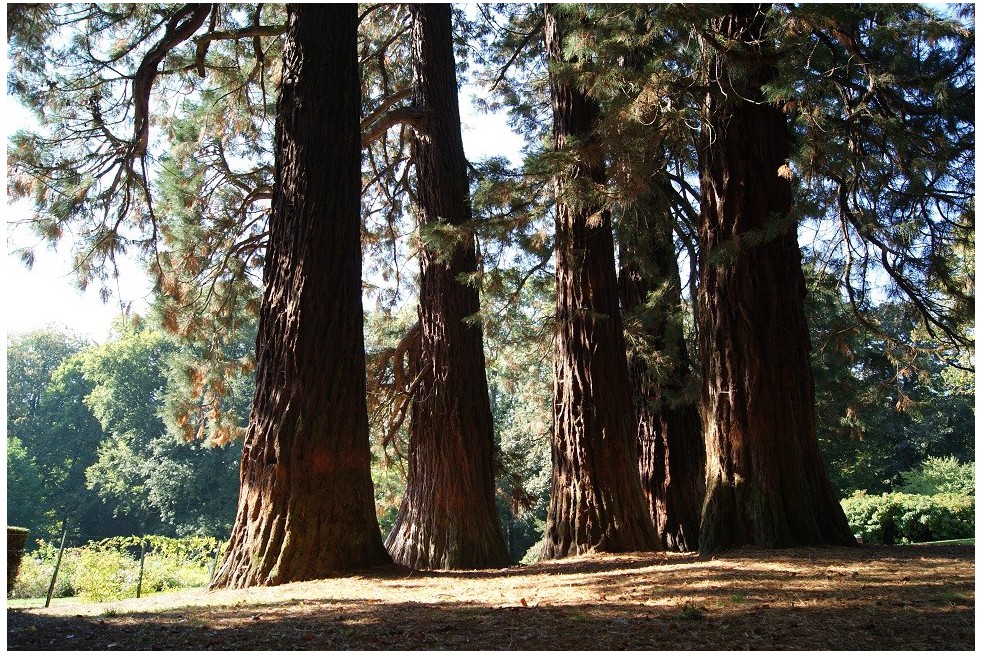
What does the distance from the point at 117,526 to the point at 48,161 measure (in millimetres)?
35457

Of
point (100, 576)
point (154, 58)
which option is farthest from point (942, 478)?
point (154, 58)

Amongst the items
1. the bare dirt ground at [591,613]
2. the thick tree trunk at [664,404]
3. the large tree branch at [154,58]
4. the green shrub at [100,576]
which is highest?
the large tree branch at [154,58]

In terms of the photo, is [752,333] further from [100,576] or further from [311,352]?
[100,576]

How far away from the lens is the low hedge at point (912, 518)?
16062 mm

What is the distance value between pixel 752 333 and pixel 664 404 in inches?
140

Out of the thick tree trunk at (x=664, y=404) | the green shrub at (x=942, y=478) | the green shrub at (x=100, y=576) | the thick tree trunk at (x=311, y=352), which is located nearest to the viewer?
the thick tree trunk at (x=311, y=352)

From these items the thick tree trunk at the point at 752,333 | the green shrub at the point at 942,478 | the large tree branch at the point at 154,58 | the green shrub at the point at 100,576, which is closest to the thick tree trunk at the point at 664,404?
the thick tree trunk at the point at 752,333

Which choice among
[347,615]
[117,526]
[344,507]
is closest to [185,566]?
[344,507]

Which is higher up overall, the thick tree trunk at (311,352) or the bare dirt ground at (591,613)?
the thick tree trunk at (311,352)

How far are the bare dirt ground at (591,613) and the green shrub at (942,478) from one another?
1967 cm

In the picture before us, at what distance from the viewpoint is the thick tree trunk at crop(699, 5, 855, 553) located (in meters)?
5.75

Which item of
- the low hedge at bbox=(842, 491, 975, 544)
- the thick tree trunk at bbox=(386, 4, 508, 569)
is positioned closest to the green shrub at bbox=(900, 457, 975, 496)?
→ the low hedge at bbox=(842, 491, 975, 544)

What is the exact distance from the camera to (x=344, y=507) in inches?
211

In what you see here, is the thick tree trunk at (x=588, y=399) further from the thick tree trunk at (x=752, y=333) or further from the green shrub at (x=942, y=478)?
the green shrub at (x=942, y=478)
